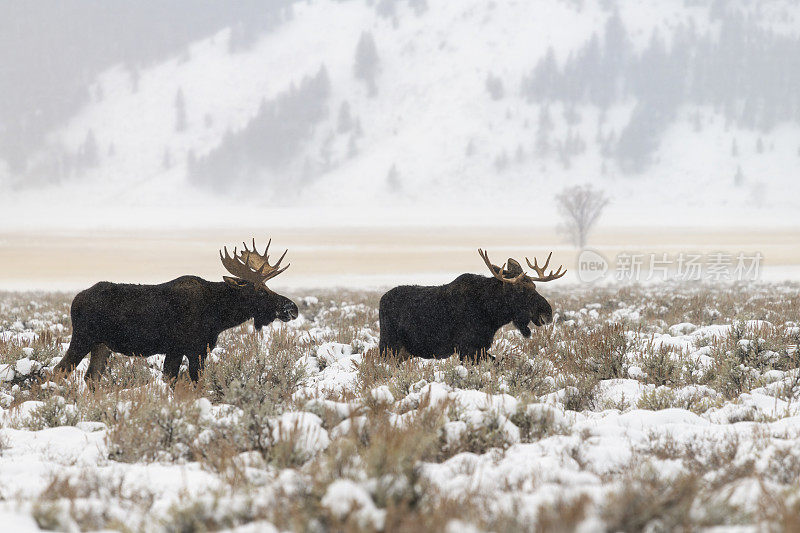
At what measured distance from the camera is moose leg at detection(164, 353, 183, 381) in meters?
6.53

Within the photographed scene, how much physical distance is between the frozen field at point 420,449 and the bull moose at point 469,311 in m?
0.32

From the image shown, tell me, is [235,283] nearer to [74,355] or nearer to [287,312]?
[287,312]

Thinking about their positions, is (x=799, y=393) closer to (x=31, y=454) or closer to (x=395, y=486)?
(x=395, y=486)

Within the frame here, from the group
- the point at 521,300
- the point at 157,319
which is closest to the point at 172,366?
the point at 157,319

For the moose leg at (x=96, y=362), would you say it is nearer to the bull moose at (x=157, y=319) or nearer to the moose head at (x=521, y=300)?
the bull moose at (x=157, y=319)

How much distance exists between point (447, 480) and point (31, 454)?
2744 millimetres

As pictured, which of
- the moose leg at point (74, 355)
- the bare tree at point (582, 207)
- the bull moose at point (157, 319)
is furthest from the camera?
the bare tree at point (582, 207)

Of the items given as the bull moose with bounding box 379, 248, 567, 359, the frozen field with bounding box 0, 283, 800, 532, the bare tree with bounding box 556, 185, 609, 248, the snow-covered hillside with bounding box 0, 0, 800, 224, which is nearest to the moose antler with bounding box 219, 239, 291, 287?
the frozen field with bounding box 0, 283, 800, 532

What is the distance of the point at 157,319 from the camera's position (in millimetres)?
6488

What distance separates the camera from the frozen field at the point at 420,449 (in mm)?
2932

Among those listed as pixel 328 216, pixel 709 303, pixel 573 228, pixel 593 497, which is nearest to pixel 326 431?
pixel 593 497

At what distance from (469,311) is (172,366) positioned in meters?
2.98

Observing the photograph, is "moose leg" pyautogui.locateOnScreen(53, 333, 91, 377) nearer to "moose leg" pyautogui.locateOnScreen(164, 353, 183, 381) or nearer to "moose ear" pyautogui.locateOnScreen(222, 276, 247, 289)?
"moose leg" pyautogui.locateOnScreen(164, 353, 183, 381)

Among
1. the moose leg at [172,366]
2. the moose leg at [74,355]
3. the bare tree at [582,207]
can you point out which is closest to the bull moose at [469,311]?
the moose leg at [172,366]
